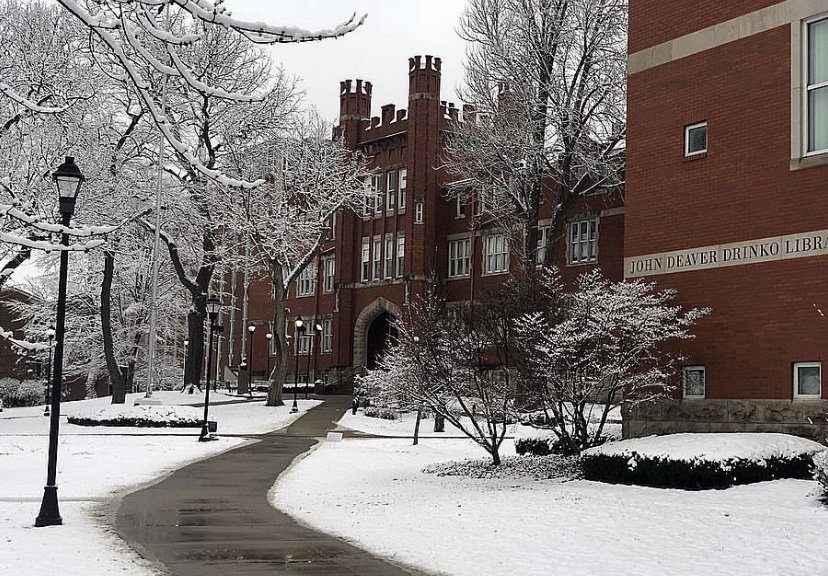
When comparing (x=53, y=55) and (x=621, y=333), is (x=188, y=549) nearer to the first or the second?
(x=621, y=333)

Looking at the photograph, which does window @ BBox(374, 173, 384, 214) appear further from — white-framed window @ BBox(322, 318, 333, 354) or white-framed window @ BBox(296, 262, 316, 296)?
white-framed window @ BBox(322, 318, 333, 354)

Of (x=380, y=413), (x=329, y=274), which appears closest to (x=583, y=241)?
(x=380, y=413)

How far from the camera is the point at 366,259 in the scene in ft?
205

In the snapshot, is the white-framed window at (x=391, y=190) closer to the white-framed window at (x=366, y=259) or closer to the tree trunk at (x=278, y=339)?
the white-framed window at (x=366, y=259)

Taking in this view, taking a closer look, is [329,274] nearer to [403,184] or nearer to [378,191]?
[378,191]

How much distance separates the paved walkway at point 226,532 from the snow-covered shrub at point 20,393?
152 ft

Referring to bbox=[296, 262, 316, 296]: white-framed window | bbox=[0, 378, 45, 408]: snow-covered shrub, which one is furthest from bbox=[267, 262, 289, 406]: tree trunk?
bbox=[0, 378, 45, 408]: snow-covered shrub

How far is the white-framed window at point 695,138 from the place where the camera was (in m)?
18.1

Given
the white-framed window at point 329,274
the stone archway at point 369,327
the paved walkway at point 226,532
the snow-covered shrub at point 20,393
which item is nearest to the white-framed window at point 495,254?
the stone archway at point 369,327

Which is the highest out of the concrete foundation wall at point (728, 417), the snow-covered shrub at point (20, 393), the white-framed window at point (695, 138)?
the white-framed window at point (695, 138)

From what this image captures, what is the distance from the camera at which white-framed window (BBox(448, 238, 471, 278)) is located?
187ft

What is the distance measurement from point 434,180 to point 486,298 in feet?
128

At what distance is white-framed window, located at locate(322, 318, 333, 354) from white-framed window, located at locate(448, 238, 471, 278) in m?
11.1

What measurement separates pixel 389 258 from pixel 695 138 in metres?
42.9
